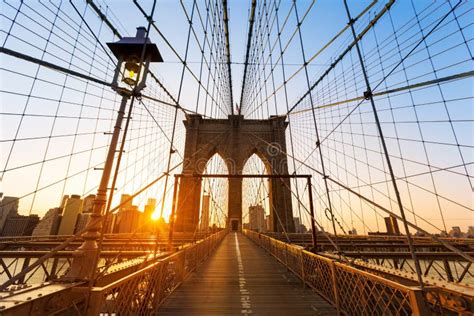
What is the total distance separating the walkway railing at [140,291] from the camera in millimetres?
1699

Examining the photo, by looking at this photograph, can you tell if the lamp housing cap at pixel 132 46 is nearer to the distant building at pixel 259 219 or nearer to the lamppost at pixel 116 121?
the lamppost at pixel 116 121

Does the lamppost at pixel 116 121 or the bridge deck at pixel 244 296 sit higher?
the lamppost at pixel 116 121

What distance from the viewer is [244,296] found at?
3.49 metres

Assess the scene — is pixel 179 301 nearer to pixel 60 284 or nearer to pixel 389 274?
pixel 60 284

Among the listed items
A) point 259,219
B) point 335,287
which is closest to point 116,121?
point 335,287

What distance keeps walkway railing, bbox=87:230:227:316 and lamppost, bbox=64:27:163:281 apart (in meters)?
0.43

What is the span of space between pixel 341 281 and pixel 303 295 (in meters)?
1.06

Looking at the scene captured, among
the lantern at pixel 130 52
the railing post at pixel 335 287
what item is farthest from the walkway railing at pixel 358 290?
the lantern at pixel 130 52

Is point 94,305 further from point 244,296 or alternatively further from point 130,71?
point 130,71

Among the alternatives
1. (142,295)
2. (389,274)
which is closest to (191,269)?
(142,295)

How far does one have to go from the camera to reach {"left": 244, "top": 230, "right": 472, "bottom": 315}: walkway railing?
5.75ft

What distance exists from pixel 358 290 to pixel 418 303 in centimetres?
89

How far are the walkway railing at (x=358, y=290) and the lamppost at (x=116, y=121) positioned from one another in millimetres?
3067

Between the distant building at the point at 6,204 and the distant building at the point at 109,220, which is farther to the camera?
the distant building at the point at 6,204
